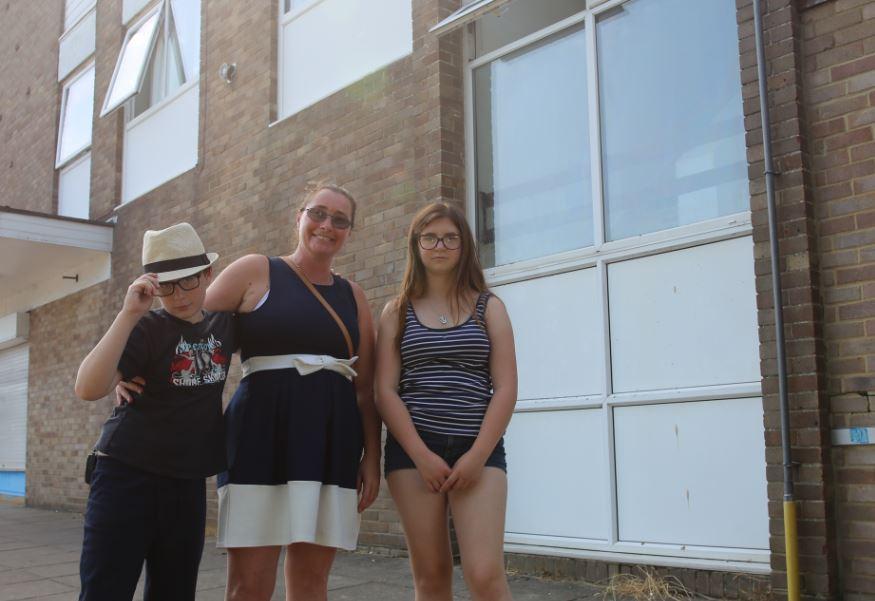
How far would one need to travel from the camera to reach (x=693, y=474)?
16.5ft

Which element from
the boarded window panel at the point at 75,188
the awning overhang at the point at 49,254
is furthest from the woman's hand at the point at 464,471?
the boarded window panel at the point at 75,188

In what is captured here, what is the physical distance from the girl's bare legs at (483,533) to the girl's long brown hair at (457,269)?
1.81 feet

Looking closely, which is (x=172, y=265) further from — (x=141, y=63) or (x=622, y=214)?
(x=141, y=63)

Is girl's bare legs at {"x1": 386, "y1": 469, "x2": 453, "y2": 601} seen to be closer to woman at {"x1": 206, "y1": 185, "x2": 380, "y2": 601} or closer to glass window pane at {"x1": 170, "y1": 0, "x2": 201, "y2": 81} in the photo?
woman at {"x1": 206, "y1": 185, "x2": 380, "y2": 601}

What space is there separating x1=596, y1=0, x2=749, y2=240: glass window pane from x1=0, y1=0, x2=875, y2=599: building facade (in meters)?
0.02

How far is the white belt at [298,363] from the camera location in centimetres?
290

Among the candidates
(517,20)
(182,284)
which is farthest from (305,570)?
(517,20)

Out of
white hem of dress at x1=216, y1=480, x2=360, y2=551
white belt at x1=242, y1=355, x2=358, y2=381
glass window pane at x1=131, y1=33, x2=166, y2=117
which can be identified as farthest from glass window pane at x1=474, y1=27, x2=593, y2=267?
glass window pane at x1=131, y1=33, x2=166, y2=117

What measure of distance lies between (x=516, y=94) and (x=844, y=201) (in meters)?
2.85

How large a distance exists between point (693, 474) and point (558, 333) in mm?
1342

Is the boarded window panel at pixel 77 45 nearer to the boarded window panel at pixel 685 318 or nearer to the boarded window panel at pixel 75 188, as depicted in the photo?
the boarded window panel at pixel 75 188

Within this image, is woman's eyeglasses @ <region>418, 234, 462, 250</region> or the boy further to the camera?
woman's eyeglasses @ <region>418, 234, 462, 250</region>

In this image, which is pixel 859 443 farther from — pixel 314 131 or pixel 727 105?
pixel 314 131

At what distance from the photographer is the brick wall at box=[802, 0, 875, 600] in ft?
13.6
